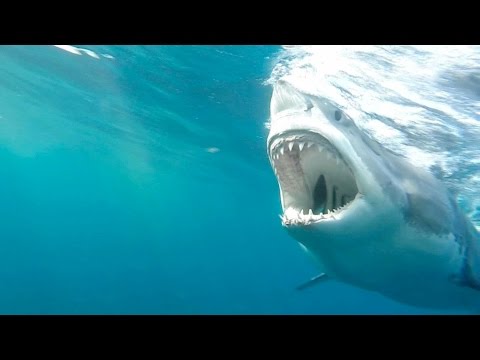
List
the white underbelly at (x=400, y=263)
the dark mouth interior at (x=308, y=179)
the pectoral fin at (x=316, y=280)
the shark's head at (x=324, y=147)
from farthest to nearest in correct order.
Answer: the pectoral fin at (x=316, y=280), the dark mouth interior at (x=308, y=179), the white underbelly at (x=400, y=263), the shark's head at (x=324, y=147)

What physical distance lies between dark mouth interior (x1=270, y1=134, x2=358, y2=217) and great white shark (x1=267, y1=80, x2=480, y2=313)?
12mm

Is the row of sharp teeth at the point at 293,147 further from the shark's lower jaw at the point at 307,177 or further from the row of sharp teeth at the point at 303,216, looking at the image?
the row of sharp teeth at the point at 303,216

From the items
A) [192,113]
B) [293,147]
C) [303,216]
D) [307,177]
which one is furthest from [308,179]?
[192,113]

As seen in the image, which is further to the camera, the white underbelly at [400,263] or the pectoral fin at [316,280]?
the pectoral fin at [316,280]

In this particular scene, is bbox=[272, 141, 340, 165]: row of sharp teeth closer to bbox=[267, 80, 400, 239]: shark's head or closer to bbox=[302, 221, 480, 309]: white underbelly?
bbox=[267, 80, 400, 239]: shark's head

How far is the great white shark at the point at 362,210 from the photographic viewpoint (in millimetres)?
4430

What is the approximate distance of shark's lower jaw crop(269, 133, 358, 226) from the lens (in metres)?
4.59

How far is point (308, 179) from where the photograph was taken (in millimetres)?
5344

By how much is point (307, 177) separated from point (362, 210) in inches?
41.8

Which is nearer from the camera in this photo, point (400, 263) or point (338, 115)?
point (338, 115)

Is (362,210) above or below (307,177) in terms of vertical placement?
below

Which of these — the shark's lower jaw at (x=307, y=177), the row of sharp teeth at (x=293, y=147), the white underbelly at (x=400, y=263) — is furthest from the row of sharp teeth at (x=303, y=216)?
the row of sharp teeth at (x=293, y=147)

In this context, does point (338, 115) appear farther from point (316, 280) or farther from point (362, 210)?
point (316, 280)
